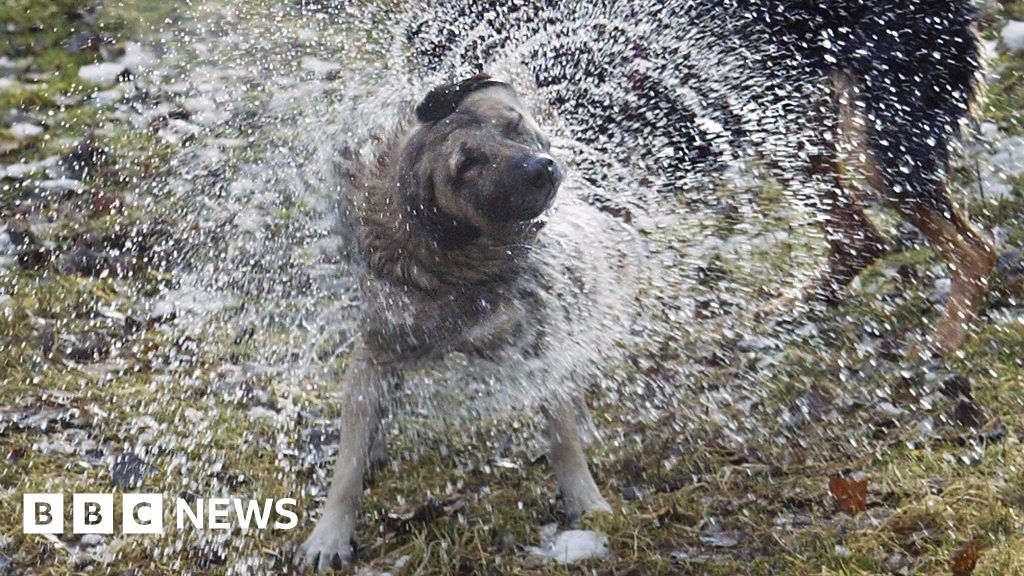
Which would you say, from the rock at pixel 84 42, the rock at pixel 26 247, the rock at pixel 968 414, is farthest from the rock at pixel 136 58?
the rock at pixel 968 414

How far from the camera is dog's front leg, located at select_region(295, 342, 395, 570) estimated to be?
3271mm

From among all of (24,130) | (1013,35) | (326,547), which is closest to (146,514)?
(326,547)

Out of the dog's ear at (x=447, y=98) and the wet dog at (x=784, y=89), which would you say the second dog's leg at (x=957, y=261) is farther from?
the dog's ear at (x=447, y=98)

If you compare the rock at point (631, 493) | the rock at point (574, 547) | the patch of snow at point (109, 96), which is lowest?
the patch of snow at point (109, 96)

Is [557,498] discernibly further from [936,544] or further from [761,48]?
[761,48]

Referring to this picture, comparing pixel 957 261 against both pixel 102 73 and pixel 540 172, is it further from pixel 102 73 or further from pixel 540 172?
pixel 102 73

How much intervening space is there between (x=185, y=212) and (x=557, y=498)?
323cm

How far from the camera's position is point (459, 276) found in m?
3.30

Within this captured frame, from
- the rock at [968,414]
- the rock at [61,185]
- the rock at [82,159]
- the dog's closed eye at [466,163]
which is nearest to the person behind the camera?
the dog's closed eye at [466,163]

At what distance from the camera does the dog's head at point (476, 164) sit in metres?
3.03

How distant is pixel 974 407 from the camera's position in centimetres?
365

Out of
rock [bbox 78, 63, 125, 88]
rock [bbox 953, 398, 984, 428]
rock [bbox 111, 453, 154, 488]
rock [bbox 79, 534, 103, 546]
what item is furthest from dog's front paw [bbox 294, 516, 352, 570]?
rock [bbox 78, 63, 125, 88]

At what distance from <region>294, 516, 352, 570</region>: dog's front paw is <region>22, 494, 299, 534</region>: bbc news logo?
0.20m

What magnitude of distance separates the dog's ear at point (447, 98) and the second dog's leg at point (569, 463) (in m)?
0.97
